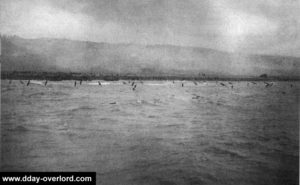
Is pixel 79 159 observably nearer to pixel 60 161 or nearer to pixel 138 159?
pixel 60 161

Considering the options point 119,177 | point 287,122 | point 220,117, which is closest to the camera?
point 119,177

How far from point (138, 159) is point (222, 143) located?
445 centimetres

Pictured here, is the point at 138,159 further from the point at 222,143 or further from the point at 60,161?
the point at 222,143

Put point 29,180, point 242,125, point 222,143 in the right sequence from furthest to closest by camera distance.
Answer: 1. point 242,125
2. point 222,143
3. point 29,180

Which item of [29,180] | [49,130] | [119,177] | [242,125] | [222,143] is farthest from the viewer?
[242,125]

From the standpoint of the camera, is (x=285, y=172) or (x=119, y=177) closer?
(x=119, y=177)

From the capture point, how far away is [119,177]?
9.19 meters

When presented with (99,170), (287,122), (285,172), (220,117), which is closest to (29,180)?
(99,170)

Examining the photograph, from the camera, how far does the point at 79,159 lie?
1071 centimetres

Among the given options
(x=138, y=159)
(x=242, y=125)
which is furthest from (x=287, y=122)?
(x=138, y=159)

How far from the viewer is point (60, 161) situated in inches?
412

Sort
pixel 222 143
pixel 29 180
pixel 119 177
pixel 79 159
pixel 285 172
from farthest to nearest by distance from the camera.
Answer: pixel 222 143
pixel 79 159
pixel 285 172
pixel 119 177
pixel 29 180

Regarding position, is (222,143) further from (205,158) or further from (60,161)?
(60,161)

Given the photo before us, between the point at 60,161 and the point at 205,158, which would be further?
the point at 205,158
